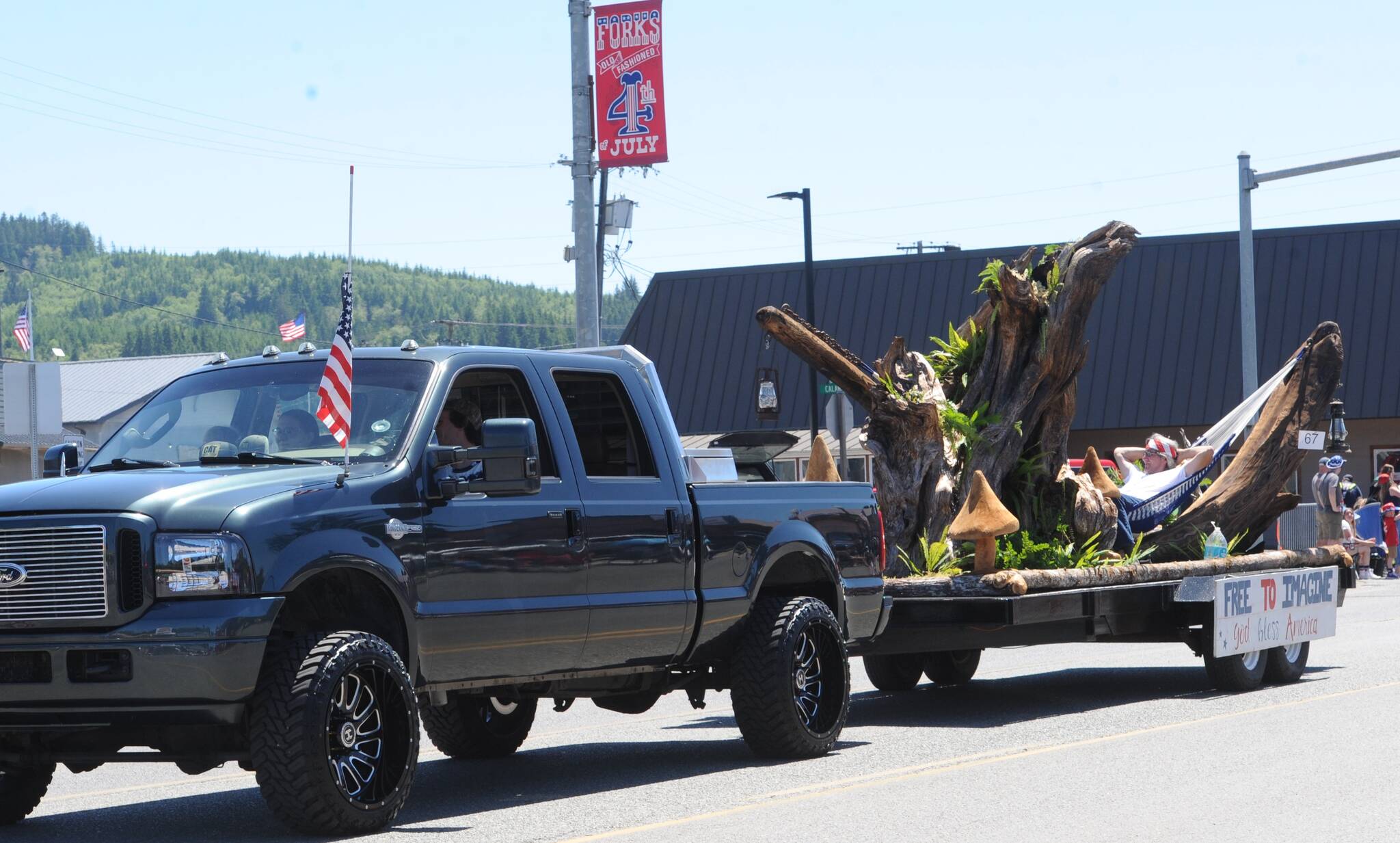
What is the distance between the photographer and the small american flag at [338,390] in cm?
768

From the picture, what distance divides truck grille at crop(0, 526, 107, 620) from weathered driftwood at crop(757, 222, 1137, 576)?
23.0 ft

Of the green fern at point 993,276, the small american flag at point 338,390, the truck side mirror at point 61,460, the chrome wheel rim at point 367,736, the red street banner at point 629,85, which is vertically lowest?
the chrome wheel rim at point 367,736

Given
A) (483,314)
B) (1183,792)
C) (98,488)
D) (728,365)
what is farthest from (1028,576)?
(483,314)

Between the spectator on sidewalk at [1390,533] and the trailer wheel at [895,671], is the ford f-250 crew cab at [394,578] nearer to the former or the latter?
the trailer wheel at [895,671]

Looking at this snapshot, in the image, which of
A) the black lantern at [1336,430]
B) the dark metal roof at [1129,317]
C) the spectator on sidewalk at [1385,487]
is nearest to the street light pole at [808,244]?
the dark metal roof at [1129,317]

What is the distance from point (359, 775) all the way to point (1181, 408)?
1379 inches

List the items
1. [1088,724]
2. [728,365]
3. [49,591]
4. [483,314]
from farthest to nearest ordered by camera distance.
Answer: [483,314], [728,365], [1088,724], [49,591]

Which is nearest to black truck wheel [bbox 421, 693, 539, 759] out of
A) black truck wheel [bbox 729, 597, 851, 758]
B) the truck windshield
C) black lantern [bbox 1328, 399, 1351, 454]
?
black truck wheel [bbox 729, 597, 851, 758]

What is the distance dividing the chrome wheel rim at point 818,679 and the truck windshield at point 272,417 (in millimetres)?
2855

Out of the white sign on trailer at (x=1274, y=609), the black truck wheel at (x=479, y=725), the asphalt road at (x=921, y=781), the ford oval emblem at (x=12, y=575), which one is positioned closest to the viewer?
the ford oval emblem at (x=12, y=575)

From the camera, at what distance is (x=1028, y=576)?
11.7m

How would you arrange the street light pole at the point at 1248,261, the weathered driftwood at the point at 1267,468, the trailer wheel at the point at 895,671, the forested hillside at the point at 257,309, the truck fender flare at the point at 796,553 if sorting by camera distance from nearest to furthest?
the truck fender flare at the point at 796,553 < the trailer wheel at the point at 895,671 < the weathered driftwood at the point at 1267,468 < the street light pole at the point at 1248,261 < the forested hillside at the point at 257,309

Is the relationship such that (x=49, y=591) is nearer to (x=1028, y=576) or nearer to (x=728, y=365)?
(x=1028, y=576)

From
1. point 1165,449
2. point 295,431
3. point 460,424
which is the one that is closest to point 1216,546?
point 1165,449
